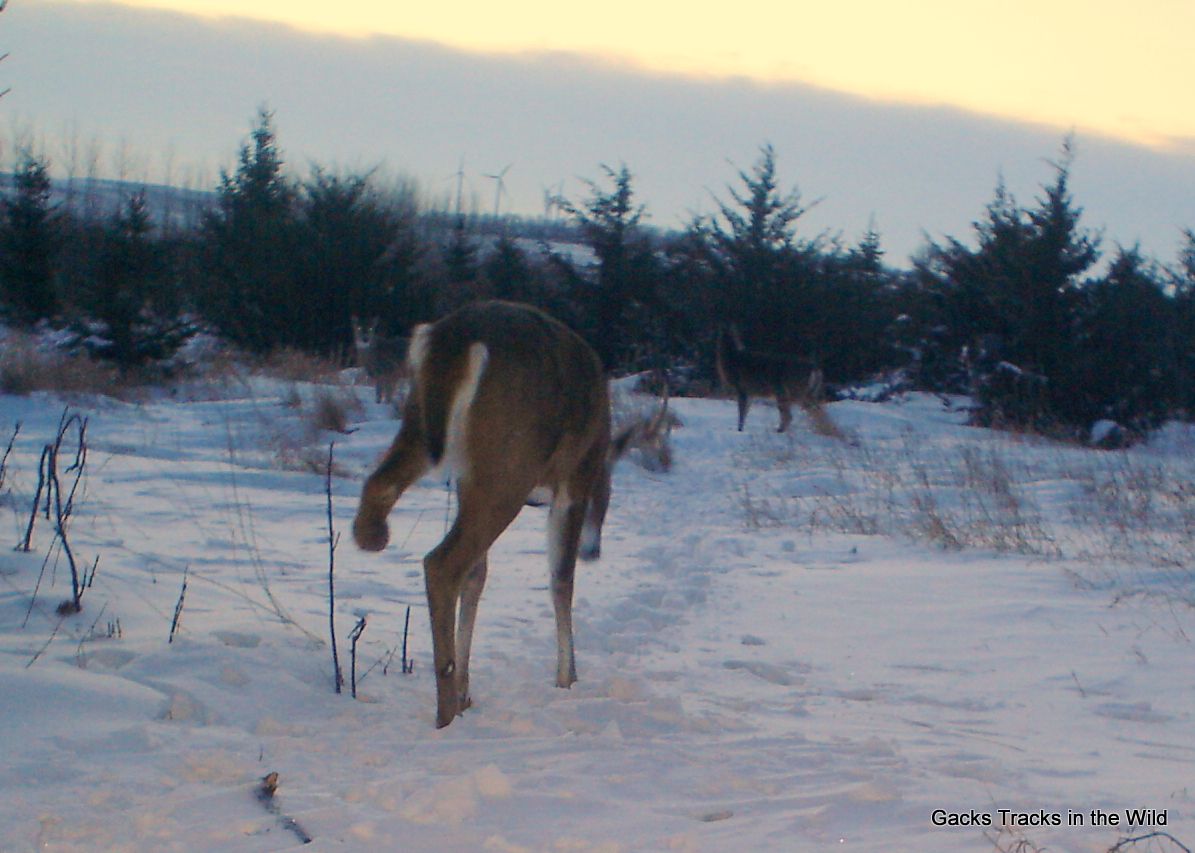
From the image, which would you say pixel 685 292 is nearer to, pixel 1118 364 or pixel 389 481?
pixel 1118 364

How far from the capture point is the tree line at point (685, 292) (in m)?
22.5

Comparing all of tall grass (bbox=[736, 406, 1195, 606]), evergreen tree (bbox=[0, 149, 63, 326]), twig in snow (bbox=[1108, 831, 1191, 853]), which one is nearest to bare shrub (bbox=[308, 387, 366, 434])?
tall grass (bbox=[736, 406, 1195, 606])

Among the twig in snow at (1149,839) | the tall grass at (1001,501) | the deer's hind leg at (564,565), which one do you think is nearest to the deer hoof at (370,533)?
the deer's hind leg at (564,565)

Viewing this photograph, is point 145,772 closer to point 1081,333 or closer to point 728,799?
point 728,799

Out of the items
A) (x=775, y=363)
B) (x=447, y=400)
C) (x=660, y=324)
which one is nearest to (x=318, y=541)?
(x=447, y=400)

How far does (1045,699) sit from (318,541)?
499cm

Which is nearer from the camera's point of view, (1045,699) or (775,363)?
(1045,699)

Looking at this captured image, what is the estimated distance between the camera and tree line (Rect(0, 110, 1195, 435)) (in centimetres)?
2247

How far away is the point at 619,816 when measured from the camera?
327cm

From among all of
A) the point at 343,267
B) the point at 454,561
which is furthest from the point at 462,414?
the point at 343,267

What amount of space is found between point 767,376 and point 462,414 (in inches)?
626

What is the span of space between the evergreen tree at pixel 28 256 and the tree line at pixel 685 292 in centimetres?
5

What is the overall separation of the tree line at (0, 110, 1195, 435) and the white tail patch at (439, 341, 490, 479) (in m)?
18.6

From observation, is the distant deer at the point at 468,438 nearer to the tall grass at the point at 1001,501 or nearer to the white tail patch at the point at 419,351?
the white tail patch at the point at 419,351
